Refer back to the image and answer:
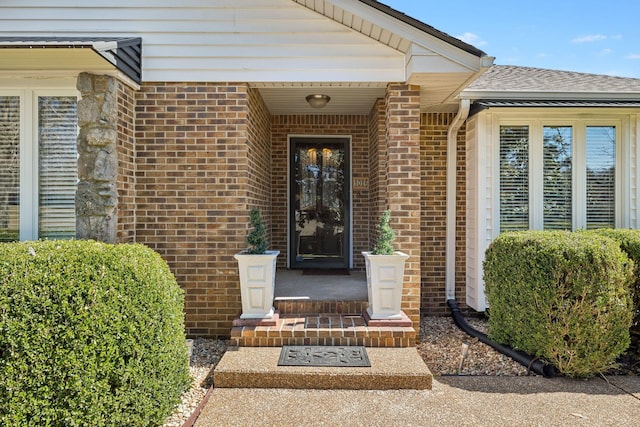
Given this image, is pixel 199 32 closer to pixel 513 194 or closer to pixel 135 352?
pixel 135 352

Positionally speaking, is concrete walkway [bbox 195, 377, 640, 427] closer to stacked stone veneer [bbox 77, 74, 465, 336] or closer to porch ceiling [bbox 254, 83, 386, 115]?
stacked stone veneer [bbox 77, 74, 465, 336]

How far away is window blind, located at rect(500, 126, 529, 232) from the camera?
5527 mm

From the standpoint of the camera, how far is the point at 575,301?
11.7 ft

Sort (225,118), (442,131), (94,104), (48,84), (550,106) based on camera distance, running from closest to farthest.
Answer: (94,104)
(48,84)
(225,118)
(550,106)
(442,131)

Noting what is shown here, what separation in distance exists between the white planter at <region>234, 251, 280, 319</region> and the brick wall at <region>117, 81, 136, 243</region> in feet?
4.22

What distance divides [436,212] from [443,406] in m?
3.42

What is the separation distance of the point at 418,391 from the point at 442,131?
3996mm

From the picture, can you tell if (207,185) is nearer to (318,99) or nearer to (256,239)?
(256,239)

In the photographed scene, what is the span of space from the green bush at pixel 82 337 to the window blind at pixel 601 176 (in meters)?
5.68

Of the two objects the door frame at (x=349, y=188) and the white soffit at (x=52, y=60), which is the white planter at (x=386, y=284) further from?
the white soffit at (x=52, y=60)

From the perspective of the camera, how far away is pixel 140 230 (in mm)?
4555

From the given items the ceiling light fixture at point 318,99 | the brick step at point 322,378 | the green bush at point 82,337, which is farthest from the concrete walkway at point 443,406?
the ceiling light fixture at point 318,99

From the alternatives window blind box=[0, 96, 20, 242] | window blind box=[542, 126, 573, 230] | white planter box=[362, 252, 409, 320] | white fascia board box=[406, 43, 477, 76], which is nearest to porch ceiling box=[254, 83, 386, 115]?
white fascia board box=[406, 43, 477, 76]

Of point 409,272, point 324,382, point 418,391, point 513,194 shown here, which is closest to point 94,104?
point 324,382
